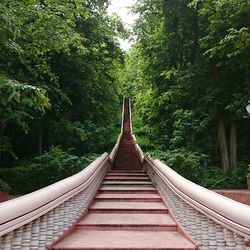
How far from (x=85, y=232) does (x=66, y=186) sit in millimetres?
825

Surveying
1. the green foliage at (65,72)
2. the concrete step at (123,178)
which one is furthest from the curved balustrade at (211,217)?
the green foliage at (65,72)

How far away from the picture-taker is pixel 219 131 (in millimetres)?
12891

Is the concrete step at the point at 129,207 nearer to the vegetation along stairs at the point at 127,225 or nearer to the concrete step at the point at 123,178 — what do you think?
the vegetation along stairs at the point at 127,225

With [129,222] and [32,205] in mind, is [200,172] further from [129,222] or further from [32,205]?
[32,205]

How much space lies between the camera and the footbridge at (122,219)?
8.75 feet

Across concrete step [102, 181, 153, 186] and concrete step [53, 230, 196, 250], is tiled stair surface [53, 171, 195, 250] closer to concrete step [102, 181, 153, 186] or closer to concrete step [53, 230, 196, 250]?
concrete step [53, 230, 196, 250]

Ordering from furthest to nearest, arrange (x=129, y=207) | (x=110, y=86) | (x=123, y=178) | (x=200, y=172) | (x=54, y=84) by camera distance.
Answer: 1. (x=110, y=86)
2. (x=54, y=84)
3. (x=200, y=172)
4. (x=123, y=178)
5. (x=129, y=207)

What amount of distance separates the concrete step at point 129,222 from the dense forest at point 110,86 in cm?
238

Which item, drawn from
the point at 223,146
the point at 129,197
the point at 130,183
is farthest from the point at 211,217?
the point at 223,146

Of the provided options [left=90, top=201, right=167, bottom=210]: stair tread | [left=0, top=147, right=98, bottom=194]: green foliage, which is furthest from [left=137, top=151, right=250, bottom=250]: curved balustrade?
[left=0, top=147, right=98, bottom=194]: green foliage

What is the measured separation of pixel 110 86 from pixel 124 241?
1469cm

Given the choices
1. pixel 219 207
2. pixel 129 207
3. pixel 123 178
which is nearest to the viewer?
pixel 219 207

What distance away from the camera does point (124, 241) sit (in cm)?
406

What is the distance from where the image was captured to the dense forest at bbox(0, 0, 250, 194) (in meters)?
9.39
